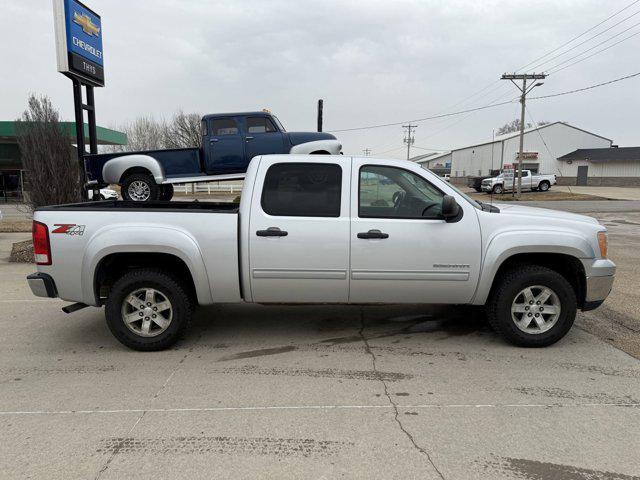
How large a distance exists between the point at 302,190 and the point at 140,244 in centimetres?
160

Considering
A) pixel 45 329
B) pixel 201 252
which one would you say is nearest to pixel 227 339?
pixel 201 252

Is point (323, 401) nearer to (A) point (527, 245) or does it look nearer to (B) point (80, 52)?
(A) point (527, 245)

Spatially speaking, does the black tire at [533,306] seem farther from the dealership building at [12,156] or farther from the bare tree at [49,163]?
the dealership building at [12,156]

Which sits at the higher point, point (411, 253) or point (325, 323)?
point (411, 253)


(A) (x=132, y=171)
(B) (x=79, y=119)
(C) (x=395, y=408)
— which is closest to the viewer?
(C) (x=395, y=408)

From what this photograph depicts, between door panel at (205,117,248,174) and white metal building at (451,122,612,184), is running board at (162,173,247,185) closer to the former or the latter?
door panel at (205,117,248,174)

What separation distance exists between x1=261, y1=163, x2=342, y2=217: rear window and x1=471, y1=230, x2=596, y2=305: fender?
1.51 metres

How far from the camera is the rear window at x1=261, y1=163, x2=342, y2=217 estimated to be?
4.54 metres

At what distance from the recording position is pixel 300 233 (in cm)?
445

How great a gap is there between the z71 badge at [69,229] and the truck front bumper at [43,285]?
0.46 meters

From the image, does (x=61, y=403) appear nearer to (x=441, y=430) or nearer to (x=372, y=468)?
(x=372, y=468)

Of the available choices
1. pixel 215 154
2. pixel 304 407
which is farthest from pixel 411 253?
pixel 215 154

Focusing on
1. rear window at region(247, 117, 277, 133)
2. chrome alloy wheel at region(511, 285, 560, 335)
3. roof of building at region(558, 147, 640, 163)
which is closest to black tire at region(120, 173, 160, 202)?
rear window at region(247, 117, 277, 133)

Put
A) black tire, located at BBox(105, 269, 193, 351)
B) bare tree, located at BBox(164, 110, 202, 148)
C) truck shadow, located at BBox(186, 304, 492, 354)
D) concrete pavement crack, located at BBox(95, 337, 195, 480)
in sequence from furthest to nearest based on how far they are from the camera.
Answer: bare tree, located at BBox(164, 110, 202, 148)
truck shadow, located at BBox(186, 304, 492, 354)
black tire, located at BBox(105, 269, 193, 351)
concrete pavement crack, located at BBox(95, 337, 195, 480)
